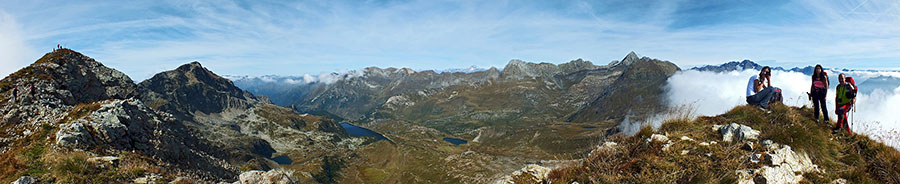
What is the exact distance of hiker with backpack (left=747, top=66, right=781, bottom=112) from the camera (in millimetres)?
15062

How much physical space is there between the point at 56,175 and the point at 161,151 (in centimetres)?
681

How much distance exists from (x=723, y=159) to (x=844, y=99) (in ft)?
27.9

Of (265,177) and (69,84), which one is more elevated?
(69,84)

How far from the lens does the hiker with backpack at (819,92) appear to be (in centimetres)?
1295

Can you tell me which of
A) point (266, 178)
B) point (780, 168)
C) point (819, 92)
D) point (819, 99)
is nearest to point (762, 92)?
point (819, 99)

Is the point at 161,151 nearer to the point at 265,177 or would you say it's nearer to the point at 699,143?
the point at 265,177

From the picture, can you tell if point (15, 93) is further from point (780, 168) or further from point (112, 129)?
point (780, 168)

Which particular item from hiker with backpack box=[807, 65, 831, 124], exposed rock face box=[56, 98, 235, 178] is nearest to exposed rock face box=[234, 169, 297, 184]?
exposed rock face box=[56, 98, 235, 178]

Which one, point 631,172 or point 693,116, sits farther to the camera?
point 693,116

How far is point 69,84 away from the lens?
3888 centimetres

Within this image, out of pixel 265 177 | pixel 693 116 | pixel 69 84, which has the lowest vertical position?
pixel 265 177

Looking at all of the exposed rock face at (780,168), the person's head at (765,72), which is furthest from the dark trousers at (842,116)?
the person's head at (765,72)

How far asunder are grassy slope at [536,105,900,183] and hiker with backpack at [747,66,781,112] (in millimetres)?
3003

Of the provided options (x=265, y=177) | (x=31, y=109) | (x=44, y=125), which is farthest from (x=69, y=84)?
(x=265, y=177)
